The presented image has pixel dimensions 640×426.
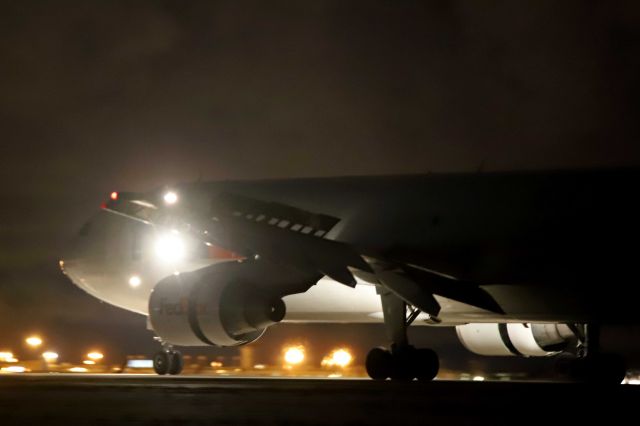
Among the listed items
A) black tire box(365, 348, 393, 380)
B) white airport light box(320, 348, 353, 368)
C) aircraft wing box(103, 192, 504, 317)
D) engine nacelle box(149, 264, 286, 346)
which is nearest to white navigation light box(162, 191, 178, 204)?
Answer: aircraft wing box(103, 192, 504, 317)

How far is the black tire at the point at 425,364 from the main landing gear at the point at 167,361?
704 cm

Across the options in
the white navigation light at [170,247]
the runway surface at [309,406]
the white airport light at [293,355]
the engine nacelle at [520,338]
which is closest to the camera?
the runway surface at [309,406]

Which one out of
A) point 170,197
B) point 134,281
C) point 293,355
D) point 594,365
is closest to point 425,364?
point 594,365

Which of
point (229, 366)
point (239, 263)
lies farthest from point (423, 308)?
point (229, 366)

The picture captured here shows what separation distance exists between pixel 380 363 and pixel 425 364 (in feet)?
3.04

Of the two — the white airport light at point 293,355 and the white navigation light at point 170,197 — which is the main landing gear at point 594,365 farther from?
the white airport light at point 293,355

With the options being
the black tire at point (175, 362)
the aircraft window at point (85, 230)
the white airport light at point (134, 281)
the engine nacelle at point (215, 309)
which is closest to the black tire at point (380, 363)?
the engine nacelle at point (215, 309)

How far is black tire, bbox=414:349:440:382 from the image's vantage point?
2153cm

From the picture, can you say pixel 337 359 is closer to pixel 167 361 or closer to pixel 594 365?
pixel 167 361

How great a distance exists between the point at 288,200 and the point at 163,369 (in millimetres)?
5246

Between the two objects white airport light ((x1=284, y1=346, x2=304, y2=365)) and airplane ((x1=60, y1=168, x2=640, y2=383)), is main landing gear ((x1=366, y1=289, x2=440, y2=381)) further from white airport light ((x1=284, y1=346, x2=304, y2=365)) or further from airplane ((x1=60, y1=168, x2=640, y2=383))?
white airport light ((x1=284, y1=346, x2=304, y2=365))

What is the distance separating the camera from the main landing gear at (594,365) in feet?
70.5

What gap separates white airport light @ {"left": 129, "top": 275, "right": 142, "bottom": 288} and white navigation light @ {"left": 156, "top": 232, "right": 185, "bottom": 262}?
0.82m

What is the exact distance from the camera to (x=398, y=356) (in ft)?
70.6
